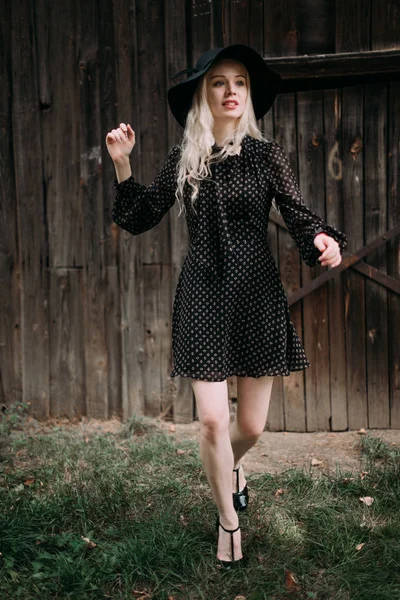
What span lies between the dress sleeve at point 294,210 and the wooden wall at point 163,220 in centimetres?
169

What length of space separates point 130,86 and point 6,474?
9.22 ft

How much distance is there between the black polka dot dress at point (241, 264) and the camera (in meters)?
2.88

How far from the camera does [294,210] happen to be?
117 inches

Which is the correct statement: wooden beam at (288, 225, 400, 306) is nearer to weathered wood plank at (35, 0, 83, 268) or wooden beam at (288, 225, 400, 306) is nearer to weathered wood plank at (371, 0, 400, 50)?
weathered wood plank at (371, 0, 400, 50)

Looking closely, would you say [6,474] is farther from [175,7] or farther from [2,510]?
[175,7]

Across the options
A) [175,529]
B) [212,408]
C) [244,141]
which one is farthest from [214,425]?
[244,141]

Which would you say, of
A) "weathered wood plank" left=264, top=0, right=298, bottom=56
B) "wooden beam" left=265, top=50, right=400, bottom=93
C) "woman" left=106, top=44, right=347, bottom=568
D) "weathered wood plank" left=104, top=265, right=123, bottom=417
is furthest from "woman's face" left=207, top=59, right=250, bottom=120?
"weathered wood plank" left=104, top=265, right=123, bottom=417

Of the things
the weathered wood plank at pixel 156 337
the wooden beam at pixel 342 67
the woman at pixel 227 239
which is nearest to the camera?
the woman at pixel 227 239

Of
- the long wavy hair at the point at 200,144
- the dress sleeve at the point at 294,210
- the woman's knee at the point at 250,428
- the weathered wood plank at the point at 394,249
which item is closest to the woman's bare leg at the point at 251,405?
the woman's knee at the point at 250,428

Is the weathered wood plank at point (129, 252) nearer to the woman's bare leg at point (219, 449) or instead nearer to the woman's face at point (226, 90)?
the woman's face at point (226, 90)

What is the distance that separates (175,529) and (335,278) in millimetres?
2285

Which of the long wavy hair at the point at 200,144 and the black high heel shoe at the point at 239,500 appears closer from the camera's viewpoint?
the long wavy hair at the point at 200,144

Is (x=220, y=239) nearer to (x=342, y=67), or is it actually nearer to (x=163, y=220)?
(x=163, y=220)

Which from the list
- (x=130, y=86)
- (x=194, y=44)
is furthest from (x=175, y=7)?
(x=130, y=86)
